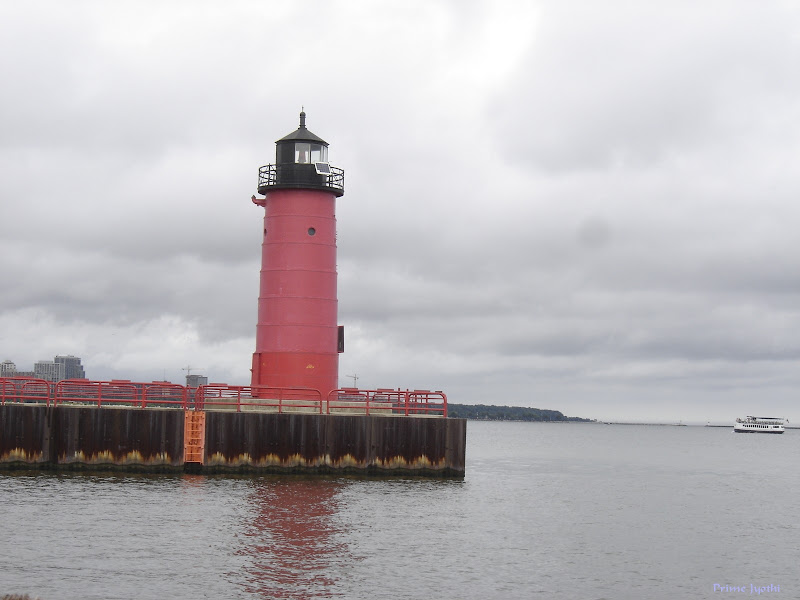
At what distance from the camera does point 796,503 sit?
141ft

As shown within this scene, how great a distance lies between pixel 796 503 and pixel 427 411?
17161mm

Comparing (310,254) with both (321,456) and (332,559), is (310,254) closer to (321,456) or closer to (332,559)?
(321,456)

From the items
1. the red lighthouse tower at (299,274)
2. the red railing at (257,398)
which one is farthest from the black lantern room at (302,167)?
the red railing at (257,398)

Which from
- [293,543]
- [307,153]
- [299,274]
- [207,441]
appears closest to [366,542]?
[293,543]

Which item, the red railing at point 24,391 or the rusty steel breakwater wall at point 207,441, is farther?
the red railing at point 24,391

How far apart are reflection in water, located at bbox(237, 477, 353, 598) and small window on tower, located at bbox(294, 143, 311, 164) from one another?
45.0ft

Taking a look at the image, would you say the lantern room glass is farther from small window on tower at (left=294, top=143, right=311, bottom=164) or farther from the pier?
the pier

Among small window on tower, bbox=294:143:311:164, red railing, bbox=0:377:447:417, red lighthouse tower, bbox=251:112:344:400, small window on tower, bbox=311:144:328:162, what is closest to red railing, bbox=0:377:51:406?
red railing, bbox=0:377:447:417

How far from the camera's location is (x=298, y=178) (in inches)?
1586

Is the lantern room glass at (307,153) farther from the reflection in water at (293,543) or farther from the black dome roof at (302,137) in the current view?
the reflection in water at (293,543)

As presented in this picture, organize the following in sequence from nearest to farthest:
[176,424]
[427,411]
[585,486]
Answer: [176,424], [427,411], [585,486]

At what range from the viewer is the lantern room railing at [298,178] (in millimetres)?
40188

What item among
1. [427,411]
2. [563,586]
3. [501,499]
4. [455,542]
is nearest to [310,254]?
[427,411]

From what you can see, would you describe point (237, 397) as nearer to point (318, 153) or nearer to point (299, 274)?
point (299, 274)
